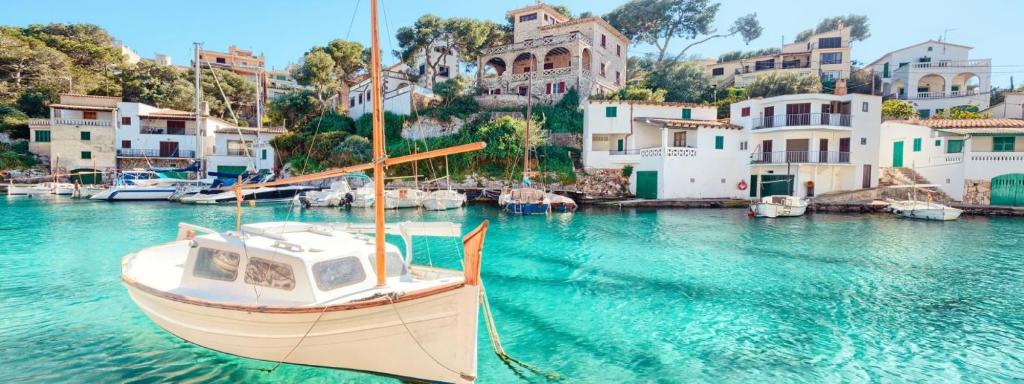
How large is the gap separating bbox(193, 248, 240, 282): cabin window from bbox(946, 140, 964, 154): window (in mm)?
44670

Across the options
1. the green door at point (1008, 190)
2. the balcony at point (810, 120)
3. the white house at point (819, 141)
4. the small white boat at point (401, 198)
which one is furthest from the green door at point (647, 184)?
the green door at point (1008, 190)

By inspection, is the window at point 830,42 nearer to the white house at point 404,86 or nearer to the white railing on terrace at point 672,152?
the white railing on terrace at point 672,152

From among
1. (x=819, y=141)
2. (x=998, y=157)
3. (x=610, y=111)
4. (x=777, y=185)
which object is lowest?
(x=777, y=185)

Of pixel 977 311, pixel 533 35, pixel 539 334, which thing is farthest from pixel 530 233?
pixel 533 35

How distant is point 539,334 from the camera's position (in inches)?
Answer: 388

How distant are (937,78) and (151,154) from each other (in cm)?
8977

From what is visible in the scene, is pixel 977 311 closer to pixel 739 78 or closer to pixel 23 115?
pixel 739 78

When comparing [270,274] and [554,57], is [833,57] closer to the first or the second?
[554,57]

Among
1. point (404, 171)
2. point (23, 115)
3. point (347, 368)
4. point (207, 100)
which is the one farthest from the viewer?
point (207, 100)

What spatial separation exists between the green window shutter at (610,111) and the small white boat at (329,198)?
21.5m

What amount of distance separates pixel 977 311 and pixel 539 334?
10947 mm

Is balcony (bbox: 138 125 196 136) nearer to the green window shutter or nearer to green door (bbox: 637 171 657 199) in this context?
the green window shutter

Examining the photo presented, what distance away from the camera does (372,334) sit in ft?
21.9

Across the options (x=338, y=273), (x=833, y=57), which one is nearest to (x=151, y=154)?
(x=338, y=273)
